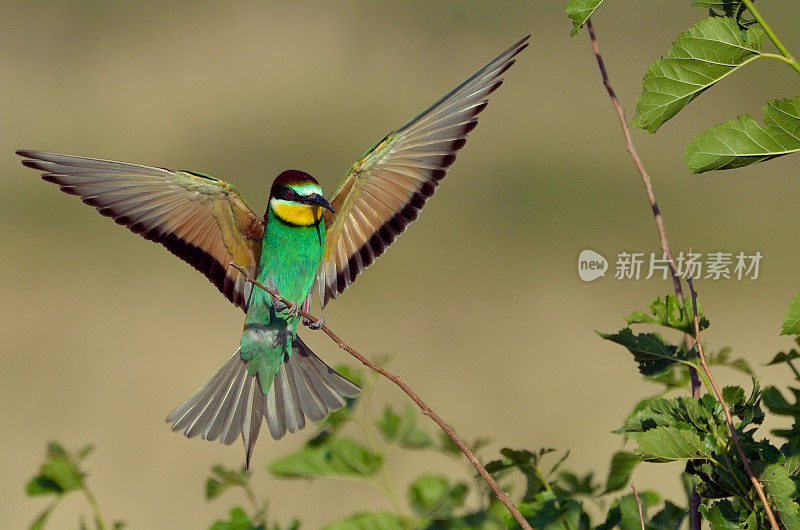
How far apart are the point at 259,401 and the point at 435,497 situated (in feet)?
1.45

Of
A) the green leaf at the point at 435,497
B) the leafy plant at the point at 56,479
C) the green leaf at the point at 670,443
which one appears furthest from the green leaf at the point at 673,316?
the leafy plant at the point at 56,479

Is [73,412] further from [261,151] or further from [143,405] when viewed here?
[261,151]

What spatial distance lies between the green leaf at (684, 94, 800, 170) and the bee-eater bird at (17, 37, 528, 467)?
0.36 metres

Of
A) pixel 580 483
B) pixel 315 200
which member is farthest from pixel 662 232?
pixel 315 200

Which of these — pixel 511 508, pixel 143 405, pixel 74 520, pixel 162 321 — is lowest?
pixel 74 520

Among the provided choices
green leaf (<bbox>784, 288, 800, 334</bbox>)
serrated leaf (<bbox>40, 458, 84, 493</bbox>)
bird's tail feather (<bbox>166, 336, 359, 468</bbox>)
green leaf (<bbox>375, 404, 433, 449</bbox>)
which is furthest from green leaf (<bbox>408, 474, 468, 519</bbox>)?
green leaf (<bbox>784, 288, 800, 334</bbox>)

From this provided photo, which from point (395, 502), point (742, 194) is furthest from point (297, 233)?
point (742, 194)

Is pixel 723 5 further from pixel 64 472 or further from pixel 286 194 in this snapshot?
pixel 64 472

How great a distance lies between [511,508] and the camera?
720mm

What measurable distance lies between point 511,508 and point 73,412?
12.3ft

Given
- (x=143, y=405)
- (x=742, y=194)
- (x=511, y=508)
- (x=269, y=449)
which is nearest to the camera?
(x=511, y=508)

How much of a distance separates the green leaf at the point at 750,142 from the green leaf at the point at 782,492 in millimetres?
238

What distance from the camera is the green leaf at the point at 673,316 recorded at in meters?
0.89

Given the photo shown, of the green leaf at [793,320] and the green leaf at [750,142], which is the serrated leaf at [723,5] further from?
the green leaf at [793,320]
